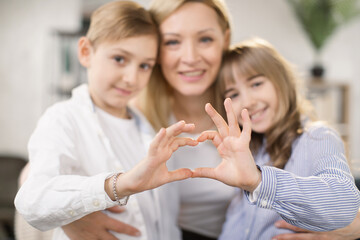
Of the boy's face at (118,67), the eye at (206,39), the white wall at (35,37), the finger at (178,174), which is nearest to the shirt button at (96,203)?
the finger at (178,174)

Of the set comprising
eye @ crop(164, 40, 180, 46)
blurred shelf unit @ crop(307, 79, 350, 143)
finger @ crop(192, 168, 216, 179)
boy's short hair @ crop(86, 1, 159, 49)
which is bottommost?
blurred shelf unit @ crop(307, 79, 350, 143)

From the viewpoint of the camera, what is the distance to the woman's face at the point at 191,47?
4.50 ft

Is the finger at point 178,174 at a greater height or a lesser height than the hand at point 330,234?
greater

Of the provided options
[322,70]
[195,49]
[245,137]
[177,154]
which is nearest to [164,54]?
[195,49]

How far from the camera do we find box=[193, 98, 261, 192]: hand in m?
0.81

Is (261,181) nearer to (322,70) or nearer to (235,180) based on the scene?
(235,180)

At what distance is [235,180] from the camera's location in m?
0.83

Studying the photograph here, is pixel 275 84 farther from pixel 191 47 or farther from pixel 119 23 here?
pixel 119 23

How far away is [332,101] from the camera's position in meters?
3.14

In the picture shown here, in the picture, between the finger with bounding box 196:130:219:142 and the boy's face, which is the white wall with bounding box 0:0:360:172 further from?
the finger with bounding box 196:130:219:142

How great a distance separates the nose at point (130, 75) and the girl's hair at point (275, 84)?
377 mm

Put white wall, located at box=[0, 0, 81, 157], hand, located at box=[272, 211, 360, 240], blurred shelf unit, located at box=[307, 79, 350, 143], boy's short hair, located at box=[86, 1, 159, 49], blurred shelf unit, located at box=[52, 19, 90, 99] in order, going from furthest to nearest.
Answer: white wall, located at box=[0, 0, 81, 157], blurred shelf unit, located at box=[307, 79, 350, 143], blurred shelf unit, located at box=[52, 19, 90, 99], boy's short hair, located at box=[86, 1, 159, 49], hand, located at box=[272, 211, 360, 240]

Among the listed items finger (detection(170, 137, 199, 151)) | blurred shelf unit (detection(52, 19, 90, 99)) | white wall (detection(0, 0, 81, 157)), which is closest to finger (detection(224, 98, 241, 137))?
finger (detection(170, 137, 199, 151))

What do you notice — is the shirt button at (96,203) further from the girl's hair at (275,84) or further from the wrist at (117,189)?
the girl's hair at (275,84)
